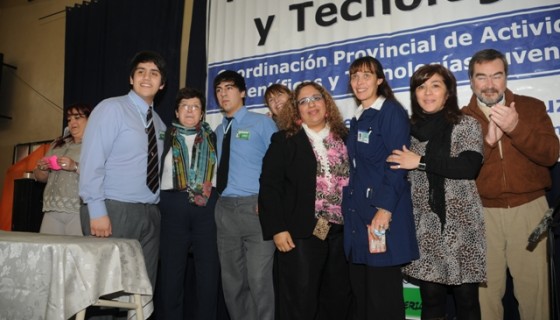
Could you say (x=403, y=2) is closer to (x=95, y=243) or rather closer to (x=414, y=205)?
(x=414, y=205)

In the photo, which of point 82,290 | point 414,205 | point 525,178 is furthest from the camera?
point 525,178

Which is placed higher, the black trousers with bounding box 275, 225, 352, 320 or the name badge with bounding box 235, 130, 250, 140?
the name badge with bounding box 235, 130, 250, 140

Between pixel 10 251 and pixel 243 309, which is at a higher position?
pixel 10 251

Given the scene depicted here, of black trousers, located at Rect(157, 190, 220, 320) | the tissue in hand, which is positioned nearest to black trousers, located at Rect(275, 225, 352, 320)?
black trousers, located at Rect(157, 190, 220, 320)

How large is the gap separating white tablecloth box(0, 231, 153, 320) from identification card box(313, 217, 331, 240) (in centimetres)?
107

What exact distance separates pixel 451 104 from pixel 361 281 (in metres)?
1.05

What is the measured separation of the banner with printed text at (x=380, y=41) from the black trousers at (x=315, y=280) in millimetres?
868

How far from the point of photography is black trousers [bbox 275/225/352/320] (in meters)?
2.12

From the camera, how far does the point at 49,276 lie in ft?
5.16

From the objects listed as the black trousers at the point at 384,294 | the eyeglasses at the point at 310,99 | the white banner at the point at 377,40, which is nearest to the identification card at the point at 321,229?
the black trousers at the point at 384,294

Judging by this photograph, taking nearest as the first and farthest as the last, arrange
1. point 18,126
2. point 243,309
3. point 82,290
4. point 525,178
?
1. point 82,290
2. point 525,178
3. point 243,309
4. point 18,126

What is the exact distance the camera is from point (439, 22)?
2.88m

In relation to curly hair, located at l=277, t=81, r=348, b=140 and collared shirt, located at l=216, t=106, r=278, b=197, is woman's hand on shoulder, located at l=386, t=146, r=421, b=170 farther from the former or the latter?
collared shirt, located at l=216, t=106, r=278, b=197

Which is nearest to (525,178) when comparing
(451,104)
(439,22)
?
(451,104)
